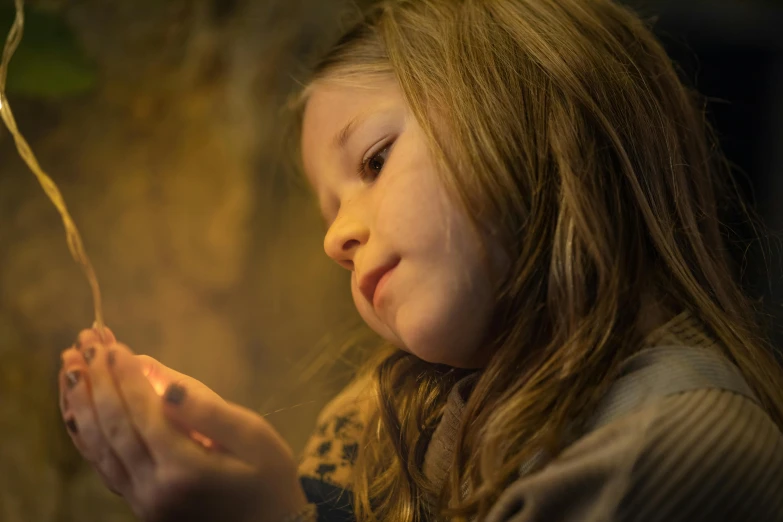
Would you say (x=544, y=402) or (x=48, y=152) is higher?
(x=48, y=152)

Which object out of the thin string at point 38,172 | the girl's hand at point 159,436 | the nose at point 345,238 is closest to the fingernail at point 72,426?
the girl's hand at point 159,436

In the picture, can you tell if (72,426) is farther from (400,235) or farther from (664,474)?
(664,474)

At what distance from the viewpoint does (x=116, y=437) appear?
53 centimetres

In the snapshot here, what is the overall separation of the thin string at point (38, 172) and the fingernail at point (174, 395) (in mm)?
133

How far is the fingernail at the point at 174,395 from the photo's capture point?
0.53 metres

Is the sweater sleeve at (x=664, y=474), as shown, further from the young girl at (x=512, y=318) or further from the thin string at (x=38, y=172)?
the thin string at (x=38, y=172)

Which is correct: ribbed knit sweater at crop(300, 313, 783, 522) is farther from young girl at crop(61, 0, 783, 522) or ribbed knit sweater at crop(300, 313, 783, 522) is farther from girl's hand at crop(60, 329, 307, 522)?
girl's hand at crop(60, 329, 307, 522)

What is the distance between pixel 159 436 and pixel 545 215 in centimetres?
33

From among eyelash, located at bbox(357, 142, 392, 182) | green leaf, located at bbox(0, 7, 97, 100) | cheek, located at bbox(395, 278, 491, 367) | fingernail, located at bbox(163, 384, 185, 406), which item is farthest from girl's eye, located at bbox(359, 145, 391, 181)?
green leaf, located at bbox(0, 7, 97, 100)

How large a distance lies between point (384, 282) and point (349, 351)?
234mm

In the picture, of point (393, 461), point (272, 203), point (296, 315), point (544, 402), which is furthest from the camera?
point (272, 203)

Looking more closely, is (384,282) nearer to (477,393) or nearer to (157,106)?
(477,393)

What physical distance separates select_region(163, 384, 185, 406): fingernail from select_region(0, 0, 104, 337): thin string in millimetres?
133

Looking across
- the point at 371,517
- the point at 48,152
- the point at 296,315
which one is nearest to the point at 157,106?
the point at 48,152
